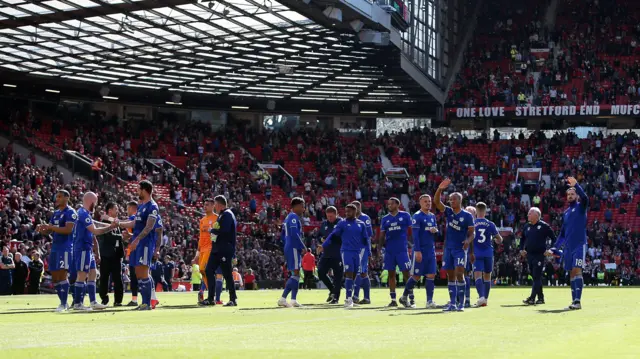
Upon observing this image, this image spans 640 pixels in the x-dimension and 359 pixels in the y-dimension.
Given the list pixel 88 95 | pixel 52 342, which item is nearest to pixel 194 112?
pixel 88 95

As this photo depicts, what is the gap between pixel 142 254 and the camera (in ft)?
55.7

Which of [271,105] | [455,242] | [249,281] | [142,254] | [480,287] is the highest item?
[271,105]

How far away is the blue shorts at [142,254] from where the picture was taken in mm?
16953

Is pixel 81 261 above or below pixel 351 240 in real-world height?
below

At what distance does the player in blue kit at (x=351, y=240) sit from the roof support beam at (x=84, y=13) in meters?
19.6

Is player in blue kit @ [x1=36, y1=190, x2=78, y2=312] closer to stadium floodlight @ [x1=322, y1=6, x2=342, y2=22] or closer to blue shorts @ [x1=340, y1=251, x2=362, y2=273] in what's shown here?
blue shorts @ [x1=340, y1=251, x2=362, y2=273]

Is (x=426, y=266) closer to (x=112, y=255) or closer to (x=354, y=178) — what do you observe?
(x=112, y=255)

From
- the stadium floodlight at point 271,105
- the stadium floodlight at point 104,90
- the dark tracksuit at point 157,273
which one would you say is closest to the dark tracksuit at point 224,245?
the dark tracksuit at point 157,273

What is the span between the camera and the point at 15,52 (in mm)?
44875

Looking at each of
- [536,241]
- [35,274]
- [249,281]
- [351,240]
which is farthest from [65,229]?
[249,281]

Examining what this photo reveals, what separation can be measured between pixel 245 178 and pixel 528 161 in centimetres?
1595

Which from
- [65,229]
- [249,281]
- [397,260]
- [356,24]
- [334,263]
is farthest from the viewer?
[356,24]

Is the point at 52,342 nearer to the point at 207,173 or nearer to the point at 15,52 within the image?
the point at 15,52

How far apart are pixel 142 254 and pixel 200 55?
32.5 m
